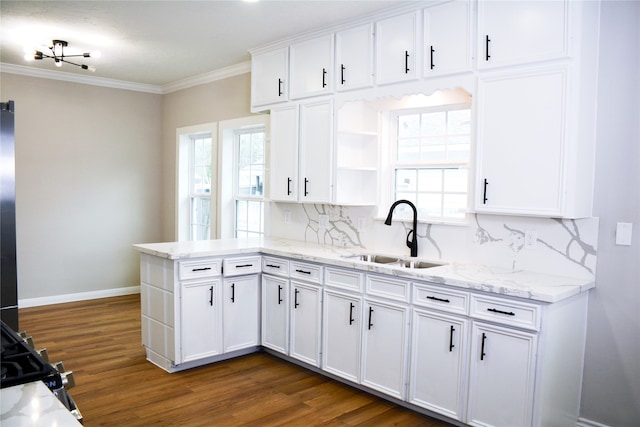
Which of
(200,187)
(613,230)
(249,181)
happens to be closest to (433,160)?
(613,230)

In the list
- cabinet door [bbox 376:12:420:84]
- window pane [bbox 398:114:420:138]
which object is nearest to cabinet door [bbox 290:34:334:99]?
cabinet door [bbox 376:12:420:84]

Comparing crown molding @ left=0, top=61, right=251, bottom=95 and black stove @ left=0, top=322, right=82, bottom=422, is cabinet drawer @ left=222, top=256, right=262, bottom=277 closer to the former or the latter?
crown molding @ left=0, top=61, right=251, bottom=95

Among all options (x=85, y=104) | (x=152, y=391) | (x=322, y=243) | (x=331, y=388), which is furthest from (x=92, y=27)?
(x=331, y=388)

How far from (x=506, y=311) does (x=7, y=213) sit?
2.80m

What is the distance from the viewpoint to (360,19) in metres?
3.70

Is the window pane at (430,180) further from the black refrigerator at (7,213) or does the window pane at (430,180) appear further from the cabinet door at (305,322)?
the black refrigerator at (7,213)

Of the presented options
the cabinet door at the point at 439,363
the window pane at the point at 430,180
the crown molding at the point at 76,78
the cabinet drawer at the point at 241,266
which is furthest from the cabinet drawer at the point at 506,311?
the crown molding at the point at 76,78

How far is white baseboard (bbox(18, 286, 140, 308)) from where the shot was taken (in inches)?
221

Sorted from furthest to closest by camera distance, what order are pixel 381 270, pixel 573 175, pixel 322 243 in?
1. pixel 322 243
2. pixel 381 270
3. pixel 573 175

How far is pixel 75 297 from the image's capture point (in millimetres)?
5961

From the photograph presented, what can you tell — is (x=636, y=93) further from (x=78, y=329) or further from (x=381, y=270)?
(x=78, y=329)

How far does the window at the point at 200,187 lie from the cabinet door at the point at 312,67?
212 cm

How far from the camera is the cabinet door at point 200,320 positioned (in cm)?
371

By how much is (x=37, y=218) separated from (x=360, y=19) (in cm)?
424
